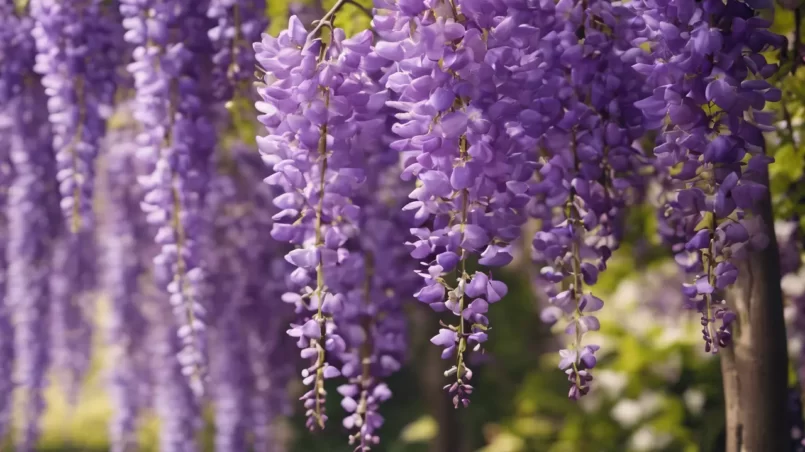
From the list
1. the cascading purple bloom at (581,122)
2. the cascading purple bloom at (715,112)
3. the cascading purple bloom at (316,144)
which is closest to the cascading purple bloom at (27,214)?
the cascading purple bloom at (316,144)

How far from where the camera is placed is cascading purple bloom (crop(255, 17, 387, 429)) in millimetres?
1254

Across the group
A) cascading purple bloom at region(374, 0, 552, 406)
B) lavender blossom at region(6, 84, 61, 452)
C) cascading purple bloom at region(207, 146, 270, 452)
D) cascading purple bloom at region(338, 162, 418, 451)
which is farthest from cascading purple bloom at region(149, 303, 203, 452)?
cascading purple bloom at region(374, 0, 552, 406)

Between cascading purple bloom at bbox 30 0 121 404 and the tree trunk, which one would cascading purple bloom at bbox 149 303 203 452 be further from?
the tree trunk

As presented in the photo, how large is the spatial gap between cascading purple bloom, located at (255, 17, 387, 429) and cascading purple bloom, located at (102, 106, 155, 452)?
1325mm

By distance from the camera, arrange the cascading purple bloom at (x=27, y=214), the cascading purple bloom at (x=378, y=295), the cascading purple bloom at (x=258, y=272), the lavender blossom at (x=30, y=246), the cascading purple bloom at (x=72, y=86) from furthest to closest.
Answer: the cascading purple bloom at (x=258, y=272) → the lavender blossom at (x=30, y=246) → the cascading purple bloom at (x=27, y=214) → the cascading purple bloom at (x=72, y=86) → the cascading purple bloom at (x=378, y=295)

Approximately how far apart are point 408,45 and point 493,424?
2265 millimetres

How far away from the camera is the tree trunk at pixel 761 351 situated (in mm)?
1422

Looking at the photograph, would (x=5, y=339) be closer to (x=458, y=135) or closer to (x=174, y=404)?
(x=174, y=404)

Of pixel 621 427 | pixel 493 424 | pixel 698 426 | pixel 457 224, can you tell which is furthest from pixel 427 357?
pixel 457 224

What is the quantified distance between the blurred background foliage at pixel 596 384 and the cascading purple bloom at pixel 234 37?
0.07 m

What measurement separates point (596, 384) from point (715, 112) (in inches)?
70.6

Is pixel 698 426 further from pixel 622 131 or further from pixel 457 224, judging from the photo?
pixel 457 224

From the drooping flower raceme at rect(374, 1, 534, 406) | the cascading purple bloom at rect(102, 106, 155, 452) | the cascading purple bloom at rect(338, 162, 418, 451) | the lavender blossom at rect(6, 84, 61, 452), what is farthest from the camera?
the cascading purple bloom at rect(102, 106, 155, 452)

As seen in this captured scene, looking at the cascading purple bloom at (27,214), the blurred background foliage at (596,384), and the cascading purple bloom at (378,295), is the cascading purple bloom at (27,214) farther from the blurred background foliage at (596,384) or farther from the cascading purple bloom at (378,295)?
the cascading purple bloom at (378,295)
